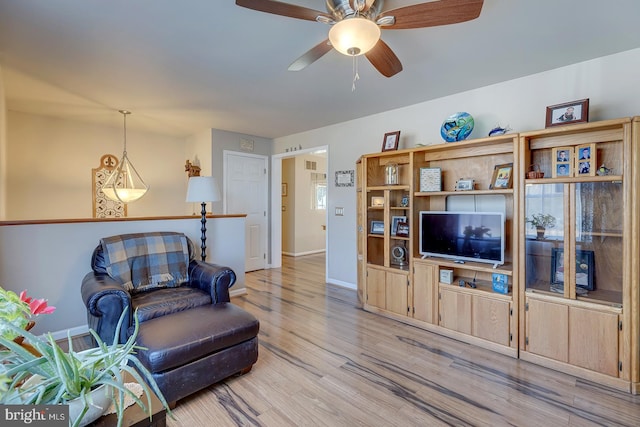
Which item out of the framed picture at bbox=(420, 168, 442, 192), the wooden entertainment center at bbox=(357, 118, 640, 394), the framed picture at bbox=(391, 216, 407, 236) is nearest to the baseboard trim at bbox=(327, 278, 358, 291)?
the wooden entertainment center at bbox=(357, 118, 640, 394)

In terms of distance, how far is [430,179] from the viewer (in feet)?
10.2

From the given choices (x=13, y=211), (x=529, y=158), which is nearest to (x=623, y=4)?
(x=529, y=158)

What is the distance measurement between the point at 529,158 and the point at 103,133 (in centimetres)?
583

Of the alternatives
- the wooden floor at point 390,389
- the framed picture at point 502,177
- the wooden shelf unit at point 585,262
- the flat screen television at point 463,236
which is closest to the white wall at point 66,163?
the wooden floor at point 390,389

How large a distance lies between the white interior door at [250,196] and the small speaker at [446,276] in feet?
11.2

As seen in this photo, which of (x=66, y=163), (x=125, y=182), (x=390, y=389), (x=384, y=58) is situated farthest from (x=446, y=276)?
(x=66, y=163)

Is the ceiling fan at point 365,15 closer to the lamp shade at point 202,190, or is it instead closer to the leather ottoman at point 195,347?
the leather ottoman at point 195,347

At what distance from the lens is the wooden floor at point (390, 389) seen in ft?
5.82

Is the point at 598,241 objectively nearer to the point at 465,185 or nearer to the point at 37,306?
the point at 465,185

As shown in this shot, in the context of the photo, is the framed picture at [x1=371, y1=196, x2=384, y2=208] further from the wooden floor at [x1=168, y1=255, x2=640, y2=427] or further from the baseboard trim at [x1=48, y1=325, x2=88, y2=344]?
the baseboard trim at [x1=48, y1=325, x2=88, y2=344]

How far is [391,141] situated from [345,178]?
1021mm

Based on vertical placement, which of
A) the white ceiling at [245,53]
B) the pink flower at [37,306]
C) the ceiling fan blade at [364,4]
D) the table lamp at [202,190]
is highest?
the white ceiling at [245,53]

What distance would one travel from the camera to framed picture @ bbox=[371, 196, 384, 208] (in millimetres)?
3562

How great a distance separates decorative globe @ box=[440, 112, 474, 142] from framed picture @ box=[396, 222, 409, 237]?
100cm
